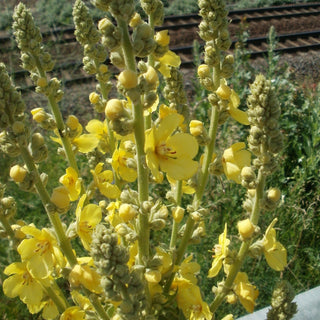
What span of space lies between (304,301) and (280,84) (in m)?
4.00

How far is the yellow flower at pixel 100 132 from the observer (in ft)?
5.53

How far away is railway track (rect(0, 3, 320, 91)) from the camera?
7035 millimetres

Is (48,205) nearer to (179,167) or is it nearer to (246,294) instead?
(179,167)

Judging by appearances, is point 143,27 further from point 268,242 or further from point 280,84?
point 280,84

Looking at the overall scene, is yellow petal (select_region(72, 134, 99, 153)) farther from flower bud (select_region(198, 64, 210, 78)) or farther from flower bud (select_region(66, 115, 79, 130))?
flower bud (select_region(198, 64, 210, 78))

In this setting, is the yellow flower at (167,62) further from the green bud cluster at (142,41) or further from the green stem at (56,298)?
the green stem at (56,298)

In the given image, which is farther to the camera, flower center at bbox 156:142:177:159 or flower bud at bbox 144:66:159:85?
flower center at bbox 156:142:177:159

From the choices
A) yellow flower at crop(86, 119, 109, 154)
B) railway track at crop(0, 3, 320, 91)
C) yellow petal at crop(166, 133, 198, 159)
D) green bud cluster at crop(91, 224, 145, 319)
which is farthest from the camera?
railway track at crop(0, 3, 320, 91)

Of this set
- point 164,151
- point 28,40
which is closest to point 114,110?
point 164,151

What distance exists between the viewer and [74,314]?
4.53 feet

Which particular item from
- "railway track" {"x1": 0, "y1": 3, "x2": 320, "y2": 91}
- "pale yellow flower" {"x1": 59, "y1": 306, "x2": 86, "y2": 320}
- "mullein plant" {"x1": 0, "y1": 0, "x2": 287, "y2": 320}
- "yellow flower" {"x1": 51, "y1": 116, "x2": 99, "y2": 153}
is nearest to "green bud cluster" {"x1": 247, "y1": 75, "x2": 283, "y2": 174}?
"mullein plant" {"x1": 0, "y1": 0, "x2": 287, "y2": 320}

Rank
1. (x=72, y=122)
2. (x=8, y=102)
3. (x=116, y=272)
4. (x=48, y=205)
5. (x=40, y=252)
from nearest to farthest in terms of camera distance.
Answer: (x=116, y=272) → (x=8, y=102) → (x=48, y=205) → (x=40, y=252) → (x=72, y=122)

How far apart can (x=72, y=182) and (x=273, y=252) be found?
0.78 meters

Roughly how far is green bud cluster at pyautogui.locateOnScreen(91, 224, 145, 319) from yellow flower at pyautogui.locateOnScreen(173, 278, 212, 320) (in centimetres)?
37
